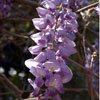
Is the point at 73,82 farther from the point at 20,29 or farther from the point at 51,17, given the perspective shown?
the point at 51,17

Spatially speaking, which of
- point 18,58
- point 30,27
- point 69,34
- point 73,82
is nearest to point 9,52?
point 18,58

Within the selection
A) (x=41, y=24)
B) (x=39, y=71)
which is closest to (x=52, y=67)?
(x=39, y=71)

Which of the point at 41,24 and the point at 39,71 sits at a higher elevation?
the point at 41,24

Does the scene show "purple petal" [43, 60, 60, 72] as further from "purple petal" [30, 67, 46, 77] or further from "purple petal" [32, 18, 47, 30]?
"purple petal" [32, 18, 47, 30]

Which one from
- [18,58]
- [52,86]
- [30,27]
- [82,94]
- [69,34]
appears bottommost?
[82,94]

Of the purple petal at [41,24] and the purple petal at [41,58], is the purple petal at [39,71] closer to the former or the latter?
the purple petal at [41,58]

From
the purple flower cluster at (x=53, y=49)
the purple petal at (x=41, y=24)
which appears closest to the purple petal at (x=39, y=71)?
the purple flower cluster at (x=53, y=49)

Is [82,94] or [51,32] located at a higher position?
[51,32]

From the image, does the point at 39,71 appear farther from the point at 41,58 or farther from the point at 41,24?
the point at 41,24
